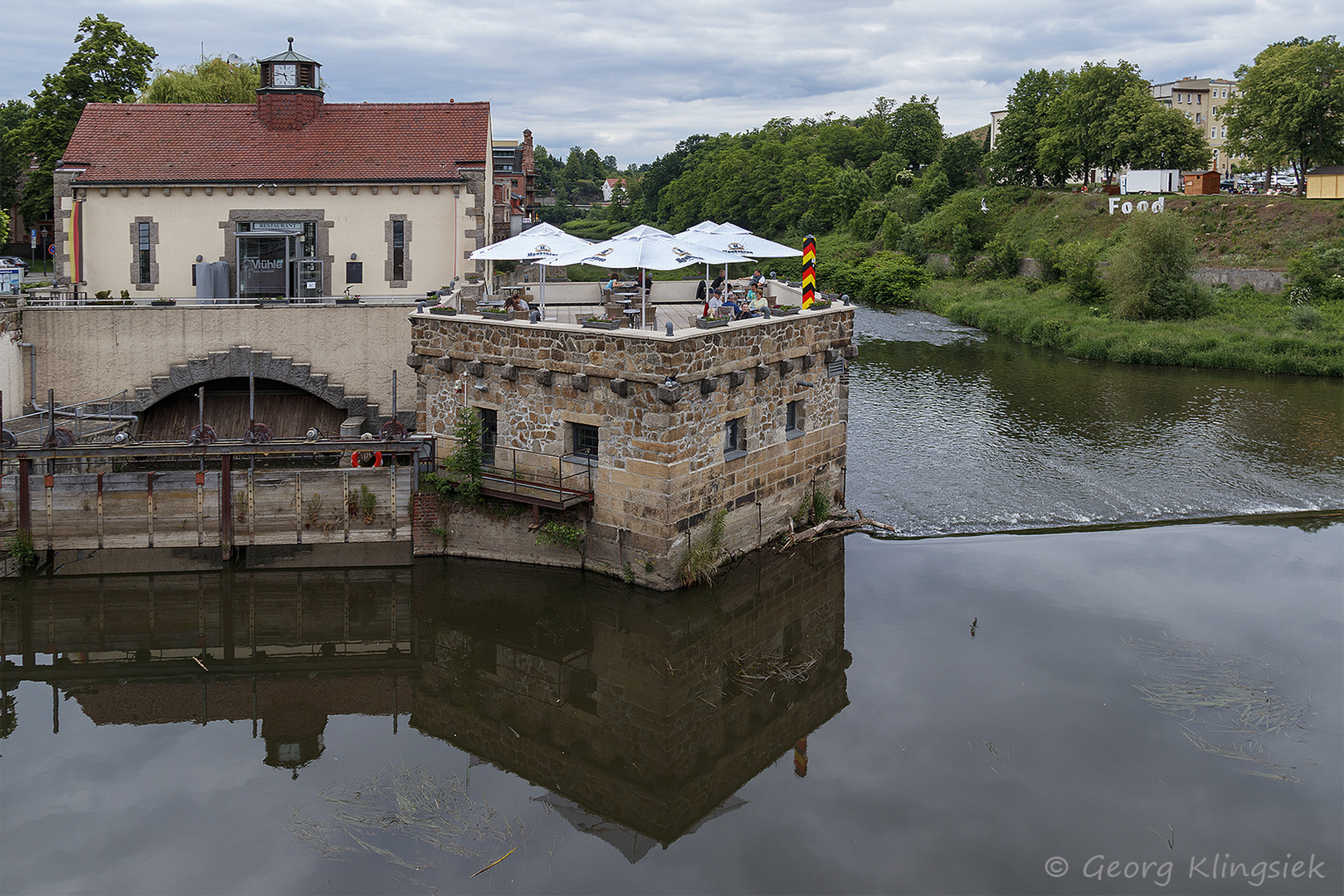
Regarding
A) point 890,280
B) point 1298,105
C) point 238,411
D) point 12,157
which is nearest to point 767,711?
point 238,411

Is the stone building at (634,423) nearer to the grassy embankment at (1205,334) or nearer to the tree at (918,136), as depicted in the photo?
the grassy embankment at (1205,334)

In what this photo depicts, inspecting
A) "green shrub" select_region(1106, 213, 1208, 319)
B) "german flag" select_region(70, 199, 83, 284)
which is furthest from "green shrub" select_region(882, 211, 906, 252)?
"german flag" select_region(70, 199, 83, 284)

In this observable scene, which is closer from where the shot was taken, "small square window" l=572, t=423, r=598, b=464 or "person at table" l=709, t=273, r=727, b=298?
"small square window" l=572, t=423, r=598, b=464

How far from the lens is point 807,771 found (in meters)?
15.9

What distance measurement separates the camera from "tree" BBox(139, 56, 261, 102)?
45.5 m

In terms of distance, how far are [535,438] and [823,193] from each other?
87.1 m

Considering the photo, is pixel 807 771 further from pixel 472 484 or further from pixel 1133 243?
pixel 1133 243

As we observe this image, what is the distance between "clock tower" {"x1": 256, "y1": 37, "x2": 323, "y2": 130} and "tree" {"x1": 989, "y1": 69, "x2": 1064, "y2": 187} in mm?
63162

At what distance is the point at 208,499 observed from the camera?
22422 millimetres

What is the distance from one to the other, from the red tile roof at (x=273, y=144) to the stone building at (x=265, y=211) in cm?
5

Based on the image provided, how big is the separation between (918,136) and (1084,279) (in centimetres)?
5995

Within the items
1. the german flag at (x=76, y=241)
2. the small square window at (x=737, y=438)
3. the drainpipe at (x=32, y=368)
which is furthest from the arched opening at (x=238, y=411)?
the small square window at (x=737, y=438)

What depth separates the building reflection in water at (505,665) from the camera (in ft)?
53.5

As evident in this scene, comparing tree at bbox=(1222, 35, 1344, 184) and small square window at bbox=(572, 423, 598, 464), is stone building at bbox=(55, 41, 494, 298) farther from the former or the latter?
tree at bbox=(1222, 35, 1344, 184)
